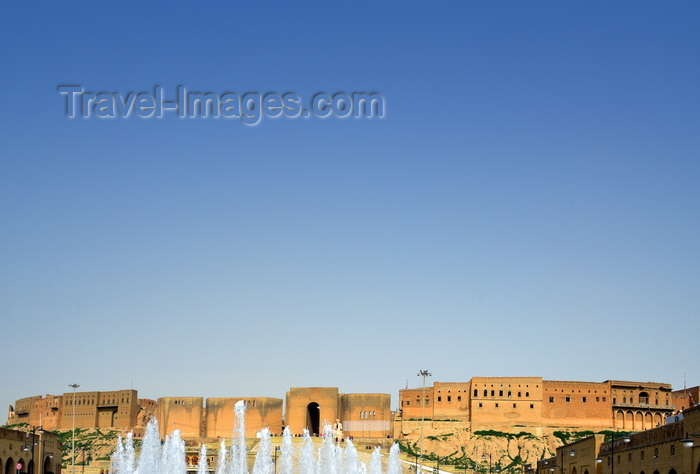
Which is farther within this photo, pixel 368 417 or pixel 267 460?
pixel 368 417

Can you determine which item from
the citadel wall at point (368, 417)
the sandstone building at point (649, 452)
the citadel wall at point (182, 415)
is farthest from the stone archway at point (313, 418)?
the sandstone building at point (649, 452)

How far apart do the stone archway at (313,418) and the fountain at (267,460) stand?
346 inches

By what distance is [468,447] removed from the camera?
115688 mm

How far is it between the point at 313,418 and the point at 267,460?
27.3 metres

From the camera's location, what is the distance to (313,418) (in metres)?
120

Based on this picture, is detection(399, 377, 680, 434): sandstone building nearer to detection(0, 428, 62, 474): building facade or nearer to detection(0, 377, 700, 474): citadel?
detection(0, 377, 700, 474): citadel

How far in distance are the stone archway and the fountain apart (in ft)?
28.9

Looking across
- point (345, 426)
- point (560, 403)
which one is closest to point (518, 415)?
point (560, 403)

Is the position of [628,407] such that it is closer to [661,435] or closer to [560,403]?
[560,403]

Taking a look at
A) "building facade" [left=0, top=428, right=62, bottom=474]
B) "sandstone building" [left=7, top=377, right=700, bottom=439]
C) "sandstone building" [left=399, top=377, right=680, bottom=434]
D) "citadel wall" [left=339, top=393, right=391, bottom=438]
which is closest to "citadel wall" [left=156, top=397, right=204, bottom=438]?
"sandstone building" [left=7, top=377, right=700, bottom=439]

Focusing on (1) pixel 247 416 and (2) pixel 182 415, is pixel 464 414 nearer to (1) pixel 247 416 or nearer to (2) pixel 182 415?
(1) pixel 247 416

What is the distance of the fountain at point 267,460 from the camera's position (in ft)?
275

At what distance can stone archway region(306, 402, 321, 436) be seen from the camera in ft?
382

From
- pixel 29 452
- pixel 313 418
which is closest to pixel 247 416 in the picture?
pixel 313 418
